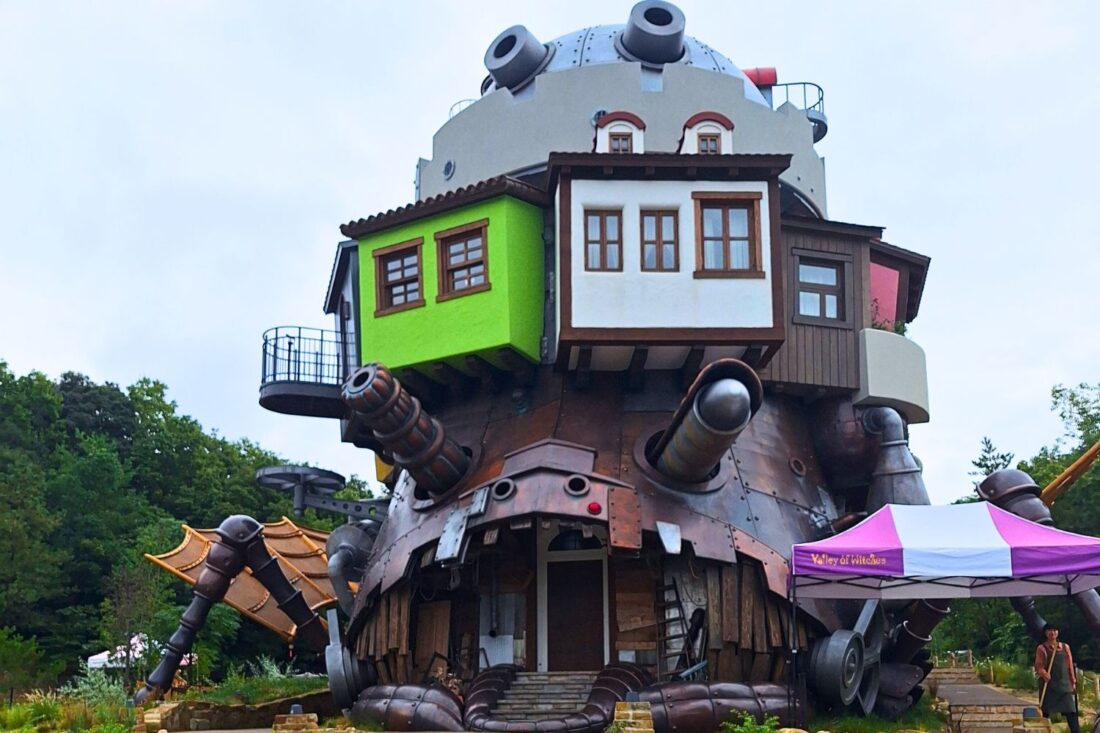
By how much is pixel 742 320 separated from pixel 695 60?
912 cm

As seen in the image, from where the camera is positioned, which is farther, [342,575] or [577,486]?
[342,575]

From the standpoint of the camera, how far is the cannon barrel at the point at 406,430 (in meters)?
21.1

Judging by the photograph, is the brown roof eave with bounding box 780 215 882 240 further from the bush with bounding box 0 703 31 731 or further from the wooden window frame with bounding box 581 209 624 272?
the bush with bounding box 0 703 31 731

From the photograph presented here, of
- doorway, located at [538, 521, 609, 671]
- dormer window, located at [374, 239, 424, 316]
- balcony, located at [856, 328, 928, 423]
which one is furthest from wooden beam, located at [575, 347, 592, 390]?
balcony, located at [856, 328, 928, 423]

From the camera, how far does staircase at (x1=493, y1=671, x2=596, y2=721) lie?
20.6 metres

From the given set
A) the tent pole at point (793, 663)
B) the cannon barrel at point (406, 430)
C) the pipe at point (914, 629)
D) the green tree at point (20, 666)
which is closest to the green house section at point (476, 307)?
the cannon barrel at point (406, 430)

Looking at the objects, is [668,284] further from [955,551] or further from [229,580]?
[229,580]

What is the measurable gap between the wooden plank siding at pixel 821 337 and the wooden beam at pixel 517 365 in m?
4.35

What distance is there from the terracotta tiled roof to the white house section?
146 centimetres

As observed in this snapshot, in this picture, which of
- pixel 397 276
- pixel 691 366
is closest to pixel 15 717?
pixel 397 276

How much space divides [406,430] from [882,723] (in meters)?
9.28

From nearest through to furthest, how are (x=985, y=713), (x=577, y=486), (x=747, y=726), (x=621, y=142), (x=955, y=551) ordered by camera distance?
(x=747, y=726) → (x=955, y=551) → (x=577, y=486) → (x=985, y=713) → (x=621, y=142)

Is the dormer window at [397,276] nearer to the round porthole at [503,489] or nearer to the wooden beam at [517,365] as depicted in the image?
the wooden beam at [517,365]

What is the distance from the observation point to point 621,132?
26.0 metres
